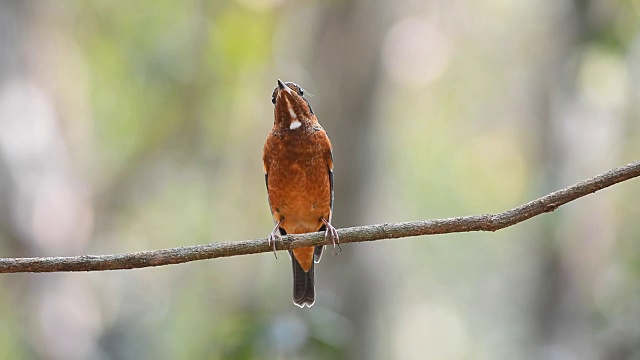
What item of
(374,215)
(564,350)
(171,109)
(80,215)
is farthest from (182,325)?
(564,350)

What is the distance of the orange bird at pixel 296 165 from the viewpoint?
5.88 meters

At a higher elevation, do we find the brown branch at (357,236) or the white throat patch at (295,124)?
the white throat patch at (295,124)

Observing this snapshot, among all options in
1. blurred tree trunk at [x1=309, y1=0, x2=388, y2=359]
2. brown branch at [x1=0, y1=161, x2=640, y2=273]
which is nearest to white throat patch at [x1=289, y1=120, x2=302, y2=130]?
brown branch at [x1=0, y1=161, x2=640, y2=273]

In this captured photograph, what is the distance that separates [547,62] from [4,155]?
6.51 meters

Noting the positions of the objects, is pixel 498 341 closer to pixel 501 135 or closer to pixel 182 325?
pixel 501 135

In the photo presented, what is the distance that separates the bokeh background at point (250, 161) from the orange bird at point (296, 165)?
82cm

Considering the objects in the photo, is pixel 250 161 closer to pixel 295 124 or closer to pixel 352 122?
pixel 352 122

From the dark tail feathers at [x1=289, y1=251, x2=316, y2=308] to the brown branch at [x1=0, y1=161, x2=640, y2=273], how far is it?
123 inches

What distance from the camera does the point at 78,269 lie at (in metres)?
3.25

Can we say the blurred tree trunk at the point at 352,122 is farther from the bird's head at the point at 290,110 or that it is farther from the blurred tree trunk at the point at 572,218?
the bird's head at the point at 290,110

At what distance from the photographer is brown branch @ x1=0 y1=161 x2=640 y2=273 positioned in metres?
3.16

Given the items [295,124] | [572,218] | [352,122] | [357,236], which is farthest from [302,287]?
[572,218]

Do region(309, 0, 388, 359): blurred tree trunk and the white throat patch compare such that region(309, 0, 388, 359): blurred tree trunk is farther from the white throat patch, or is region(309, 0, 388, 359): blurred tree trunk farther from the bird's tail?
the white throat patch

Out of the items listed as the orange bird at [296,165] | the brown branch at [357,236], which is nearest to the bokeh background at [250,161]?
the orange bird at [296,165]
